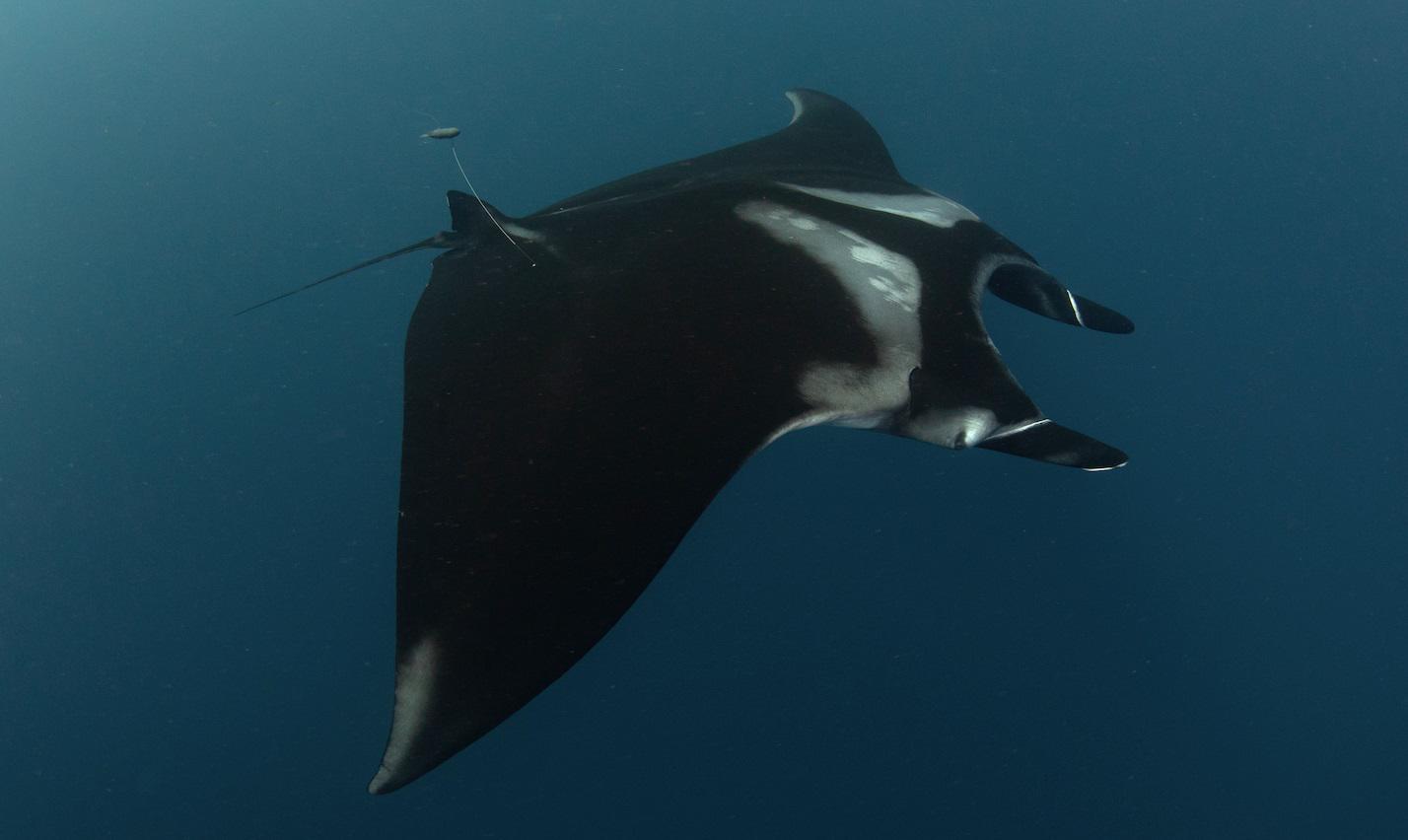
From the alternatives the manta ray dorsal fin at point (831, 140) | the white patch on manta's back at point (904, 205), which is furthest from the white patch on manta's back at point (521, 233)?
the manta ray dorsal fin at point (831, 140)


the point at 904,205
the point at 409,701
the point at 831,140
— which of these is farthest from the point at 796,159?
the point at 409,701

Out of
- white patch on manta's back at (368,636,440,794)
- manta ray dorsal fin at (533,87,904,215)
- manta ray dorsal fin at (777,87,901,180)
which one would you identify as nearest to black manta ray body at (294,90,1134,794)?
white patch on manta's back at (368,636,440,794)

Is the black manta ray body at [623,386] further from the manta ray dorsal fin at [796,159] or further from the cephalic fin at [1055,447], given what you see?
the manta ray dorsal fin at [796,159]

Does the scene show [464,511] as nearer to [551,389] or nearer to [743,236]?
[551,389]

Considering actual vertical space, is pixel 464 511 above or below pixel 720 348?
below

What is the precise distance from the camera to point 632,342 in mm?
2025

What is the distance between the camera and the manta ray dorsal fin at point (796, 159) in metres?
3.07

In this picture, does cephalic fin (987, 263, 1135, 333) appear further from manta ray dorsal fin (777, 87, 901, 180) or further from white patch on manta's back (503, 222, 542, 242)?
white patch on manta's back (503, 222, 542, 242)

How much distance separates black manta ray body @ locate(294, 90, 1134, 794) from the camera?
1.53 m

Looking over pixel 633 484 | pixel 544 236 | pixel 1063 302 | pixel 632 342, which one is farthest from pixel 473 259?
pixel 1063 302

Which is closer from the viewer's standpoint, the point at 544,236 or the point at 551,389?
the point at 551,389

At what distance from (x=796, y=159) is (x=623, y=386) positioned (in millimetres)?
1910

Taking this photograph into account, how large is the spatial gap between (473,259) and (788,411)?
121 cm

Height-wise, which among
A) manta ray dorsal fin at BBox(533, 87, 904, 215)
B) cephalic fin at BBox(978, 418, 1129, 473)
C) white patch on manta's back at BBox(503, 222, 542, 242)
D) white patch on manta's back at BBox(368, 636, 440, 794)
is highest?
manta ray dorsal fin at BBox(533, 87, 904, 215)
